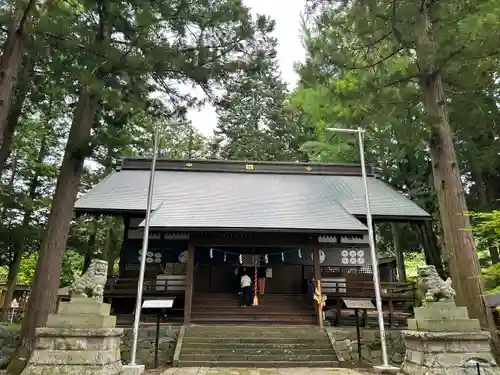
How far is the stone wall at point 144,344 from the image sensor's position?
8835mm

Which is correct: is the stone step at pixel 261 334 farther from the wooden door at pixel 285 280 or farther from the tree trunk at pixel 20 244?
the tree trunk at pixel 20 244

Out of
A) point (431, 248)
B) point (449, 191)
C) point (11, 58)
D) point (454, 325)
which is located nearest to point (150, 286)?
point (11, 58)

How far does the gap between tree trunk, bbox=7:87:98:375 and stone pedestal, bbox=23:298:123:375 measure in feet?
6.25

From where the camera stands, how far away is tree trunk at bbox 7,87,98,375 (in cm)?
725

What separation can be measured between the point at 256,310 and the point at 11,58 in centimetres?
919

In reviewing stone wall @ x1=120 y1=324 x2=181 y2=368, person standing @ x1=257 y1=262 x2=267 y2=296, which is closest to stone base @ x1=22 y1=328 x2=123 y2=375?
stone wall @ x1=120 y1=324 x2=181 y2=368

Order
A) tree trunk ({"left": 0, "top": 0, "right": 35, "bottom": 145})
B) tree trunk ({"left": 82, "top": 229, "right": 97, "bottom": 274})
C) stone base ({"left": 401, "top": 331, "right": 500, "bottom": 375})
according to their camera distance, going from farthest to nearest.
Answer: tree trunk ({"left": 82, "top": 229, "right": 97, "bottom": 274}), tree trunk ({"left": 0, "top": 0, "right": 35, "bottom": 145}), stone base ({"left": 401, "top": 331, "right": 500, "bottom": 375})

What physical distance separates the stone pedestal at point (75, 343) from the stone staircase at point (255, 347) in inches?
125

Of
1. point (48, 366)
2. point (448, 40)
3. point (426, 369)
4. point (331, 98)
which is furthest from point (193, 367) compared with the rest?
point (448, 40)

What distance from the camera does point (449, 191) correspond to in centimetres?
796

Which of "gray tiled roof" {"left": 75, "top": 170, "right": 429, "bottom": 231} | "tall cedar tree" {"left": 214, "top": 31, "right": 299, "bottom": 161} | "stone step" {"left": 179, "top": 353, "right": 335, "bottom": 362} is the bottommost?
"stone step" {"left": 179, "top": 353, "right": 335, "bottom": 362}

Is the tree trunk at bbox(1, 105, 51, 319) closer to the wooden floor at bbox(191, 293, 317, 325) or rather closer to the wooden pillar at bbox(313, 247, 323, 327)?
the wooden floor at bbox(191, 293, 317, 325)

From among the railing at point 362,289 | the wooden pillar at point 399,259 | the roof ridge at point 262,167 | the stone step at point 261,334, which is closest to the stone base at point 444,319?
the stone step at point 261,334

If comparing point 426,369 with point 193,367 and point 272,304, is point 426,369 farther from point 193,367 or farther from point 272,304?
point 272,304
